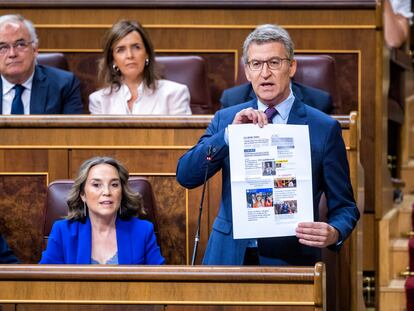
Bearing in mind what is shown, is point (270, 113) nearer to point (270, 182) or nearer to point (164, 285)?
point (270, 182)

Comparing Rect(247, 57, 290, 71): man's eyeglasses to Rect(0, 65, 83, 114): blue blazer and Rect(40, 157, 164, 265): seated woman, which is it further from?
Rect(0, 65, 83, 114): blue blazer

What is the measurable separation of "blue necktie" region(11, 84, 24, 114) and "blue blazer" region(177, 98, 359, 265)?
1.43 meters

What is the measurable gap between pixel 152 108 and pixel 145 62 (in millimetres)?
177

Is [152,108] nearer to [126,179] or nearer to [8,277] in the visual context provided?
[126,179]

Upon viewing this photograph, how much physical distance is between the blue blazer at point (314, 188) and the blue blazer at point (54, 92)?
142 cm

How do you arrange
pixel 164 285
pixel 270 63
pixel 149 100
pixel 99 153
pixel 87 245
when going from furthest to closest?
1. pixel 149 100
2. pixel 99 153
3. pixel 87 245
4. pixel 270 63
5. pixel 164 285

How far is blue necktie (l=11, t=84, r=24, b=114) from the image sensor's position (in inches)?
149

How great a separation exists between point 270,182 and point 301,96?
114 cm

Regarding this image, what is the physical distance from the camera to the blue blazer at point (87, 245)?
2.97 meters

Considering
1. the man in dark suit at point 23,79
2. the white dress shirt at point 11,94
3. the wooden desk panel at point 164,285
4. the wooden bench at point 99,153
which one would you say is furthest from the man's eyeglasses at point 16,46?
the wooden desk panel at point 164,285

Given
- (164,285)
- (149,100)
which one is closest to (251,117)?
(164,285)

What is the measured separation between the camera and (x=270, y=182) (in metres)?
2.38

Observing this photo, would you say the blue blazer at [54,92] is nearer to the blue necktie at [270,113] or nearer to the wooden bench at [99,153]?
the wooden bench at [99,153]

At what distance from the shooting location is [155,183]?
10.8 ft
